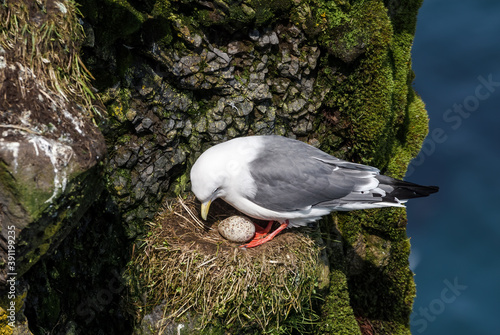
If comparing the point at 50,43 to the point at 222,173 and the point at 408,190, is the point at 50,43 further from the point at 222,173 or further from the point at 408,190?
the point at 408,190

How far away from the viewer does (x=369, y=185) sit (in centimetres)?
408

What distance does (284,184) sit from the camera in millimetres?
4035

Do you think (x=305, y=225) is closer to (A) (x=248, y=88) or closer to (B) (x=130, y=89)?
(A) (x=248, y=88)

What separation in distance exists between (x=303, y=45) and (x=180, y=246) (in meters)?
2.18

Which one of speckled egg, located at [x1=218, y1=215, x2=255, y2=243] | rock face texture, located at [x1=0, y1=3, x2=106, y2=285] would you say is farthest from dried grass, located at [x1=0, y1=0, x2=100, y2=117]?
speckled egg, located at [x1=218, y1=215, x2=255, y2=243]

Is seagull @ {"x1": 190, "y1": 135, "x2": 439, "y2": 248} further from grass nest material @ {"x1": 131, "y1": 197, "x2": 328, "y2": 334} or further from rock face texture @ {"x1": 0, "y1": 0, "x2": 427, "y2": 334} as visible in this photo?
rock face texture @ {"x1": 0, "y1": 0, "x2": 427, "y2": 334}

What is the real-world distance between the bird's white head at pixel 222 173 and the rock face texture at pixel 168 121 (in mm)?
440

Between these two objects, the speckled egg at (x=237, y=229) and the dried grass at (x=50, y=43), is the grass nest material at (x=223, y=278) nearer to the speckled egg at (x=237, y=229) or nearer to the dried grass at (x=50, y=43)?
the speckled egg at (x=237, y=229)

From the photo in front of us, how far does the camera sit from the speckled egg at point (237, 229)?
4180 millimetres

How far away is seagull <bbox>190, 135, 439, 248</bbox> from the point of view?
4.01 m

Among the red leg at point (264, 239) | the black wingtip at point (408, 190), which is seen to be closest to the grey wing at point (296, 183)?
the black wingtip at point (408, 190)

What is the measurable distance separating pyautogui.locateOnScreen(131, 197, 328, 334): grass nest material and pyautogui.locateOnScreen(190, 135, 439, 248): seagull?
296 millimetres

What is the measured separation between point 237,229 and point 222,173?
530 mm

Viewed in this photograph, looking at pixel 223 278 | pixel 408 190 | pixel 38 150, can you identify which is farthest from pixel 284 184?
pixel 38 150
